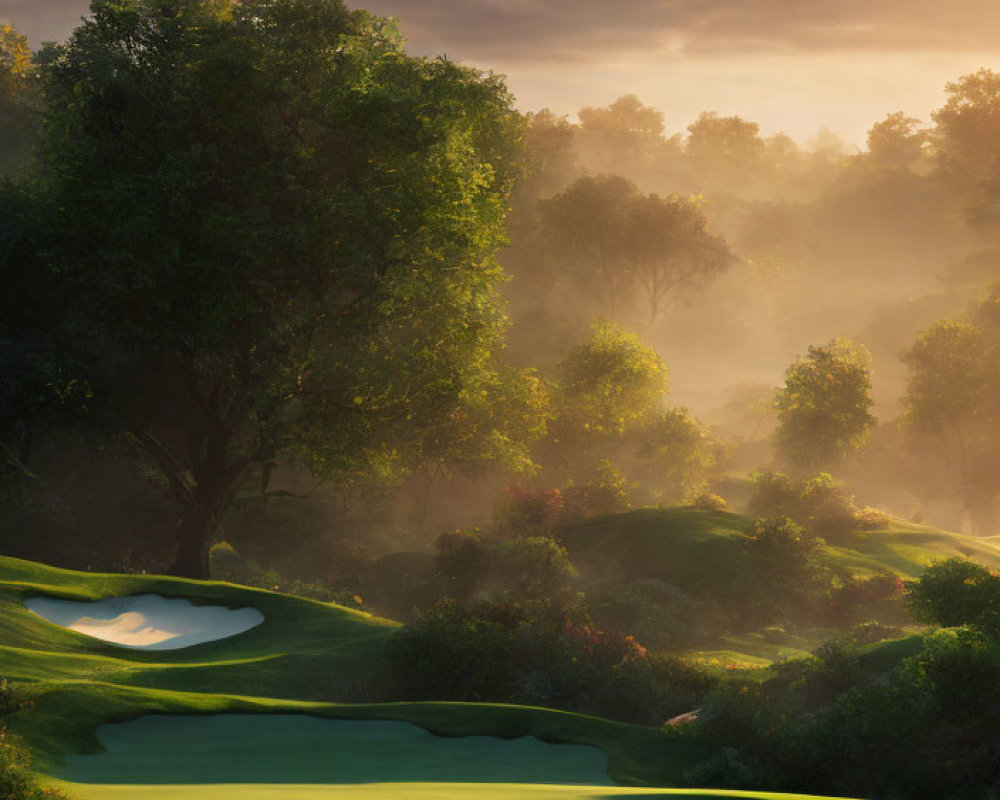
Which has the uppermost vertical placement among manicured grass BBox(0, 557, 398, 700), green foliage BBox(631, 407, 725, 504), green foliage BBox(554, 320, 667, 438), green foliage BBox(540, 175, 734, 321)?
green foliage BBox(540, 175, 734, 321)

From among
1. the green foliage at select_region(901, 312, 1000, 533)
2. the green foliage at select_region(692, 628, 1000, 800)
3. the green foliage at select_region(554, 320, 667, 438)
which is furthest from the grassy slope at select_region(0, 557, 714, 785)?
the green foliage at select_region(901, 312, 1000, 533)

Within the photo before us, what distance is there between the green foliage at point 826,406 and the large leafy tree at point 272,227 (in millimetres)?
29734

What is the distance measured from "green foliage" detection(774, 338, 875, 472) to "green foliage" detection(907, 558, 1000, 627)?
36282 millimetres

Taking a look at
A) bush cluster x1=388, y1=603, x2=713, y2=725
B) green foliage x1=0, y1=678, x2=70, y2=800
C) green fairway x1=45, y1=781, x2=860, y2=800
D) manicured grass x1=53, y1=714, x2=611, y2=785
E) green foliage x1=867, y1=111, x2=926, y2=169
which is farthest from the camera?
green foliage x1=867, y1=111, x2=926, y2=169

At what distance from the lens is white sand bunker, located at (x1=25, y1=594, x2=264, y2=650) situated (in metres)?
24.0

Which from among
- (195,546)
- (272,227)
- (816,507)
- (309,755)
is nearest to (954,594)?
(309,755)

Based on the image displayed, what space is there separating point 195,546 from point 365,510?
1624 cm

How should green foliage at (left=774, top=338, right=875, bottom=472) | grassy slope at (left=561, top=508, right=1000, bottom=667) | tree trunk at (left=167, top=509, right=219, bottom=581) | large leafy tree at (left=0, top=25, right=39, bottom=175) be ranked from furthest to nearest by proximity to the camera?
large leafy tree at (left=0, top=25, right=39, bottom=175) < green foliage at (left=774, top=338, right=875, bottom=472) < grassy slope at (left=561, top=508, right=1000, bottom=667) < tree trunk at (left=167, top=509, right=219, bottom=581)

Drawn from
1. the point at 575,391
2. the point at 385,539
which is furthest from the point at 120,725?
the point at 575,391

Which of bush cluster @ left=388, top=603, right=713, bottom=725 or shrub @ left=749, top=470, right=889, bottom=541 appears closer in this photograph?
bush cluster @ left=388, top=603, right=713, bottom=725

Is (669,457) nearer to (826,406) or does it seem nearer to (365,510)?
(826,406)

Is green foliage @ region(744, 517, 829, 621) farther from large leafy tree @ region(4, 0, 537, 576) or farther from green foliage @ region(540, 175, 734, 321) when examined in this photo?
green foliage @ region(540, 175, 734, 321)

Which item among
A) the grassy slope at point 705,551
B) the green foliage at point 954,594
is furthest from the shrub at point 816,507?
the green foliage at point 954,594

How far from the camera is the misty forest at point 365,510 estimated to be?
1457cm
